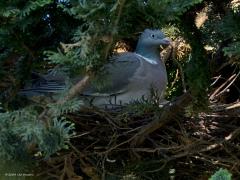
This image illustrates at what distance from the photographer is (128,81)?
1905 mm

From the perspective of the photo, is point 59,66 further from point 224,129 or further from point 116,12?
point 224,129

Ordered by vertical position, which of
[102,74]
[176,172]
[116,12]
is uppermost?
[116,12]

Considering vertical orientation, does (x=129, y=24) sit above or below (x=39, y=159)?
above

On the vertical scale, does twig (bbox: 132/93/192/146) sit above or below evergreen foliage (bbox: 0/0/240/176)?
below

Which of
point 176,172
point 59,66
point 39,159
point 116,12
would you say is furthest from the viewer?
point 176,172

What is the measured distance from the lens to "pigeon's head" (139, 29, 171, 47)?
6.81 feet

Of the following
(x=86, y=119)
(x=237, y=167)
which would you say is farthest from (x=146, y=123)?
(x=237, y=167)

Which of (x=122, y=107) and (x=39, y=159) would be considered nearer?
(x=39, y=159)

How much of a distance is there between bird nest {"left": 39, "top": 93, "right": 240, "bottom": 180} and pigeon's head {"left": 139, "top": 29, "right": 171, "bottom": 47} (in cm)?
49

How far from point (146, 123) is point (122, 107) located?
9 centimetres

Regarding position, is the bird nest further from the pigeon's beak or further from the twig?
the pigeon's beak

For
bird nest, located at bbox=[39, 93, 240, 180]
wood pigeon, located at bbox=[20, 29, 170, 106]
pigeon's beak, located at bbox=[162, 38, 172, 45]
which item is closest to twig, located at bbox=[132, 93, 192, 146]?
bird nest, located at bbox=[39, 93, 240, 180]

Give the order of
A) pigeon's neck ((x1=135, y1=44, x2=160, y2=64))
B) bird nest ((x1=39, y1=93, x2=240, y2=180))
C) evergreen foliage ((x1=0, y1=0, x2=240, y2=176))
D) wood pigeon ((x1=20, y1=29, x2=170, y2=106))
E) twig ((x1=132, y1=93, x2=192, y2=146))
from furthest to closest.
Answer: pigeon's neck ((x1=135, y1=44, x2=160, y2=64)) → wood pigeon ((x1=20, y1=29, x2=170, y2=106)) → bird nest ((x1=39, y1=93, x2=240, y2=180)) → twig ((x1=132, y1=93, x2=192, y2=146)) → evergreen foliage ((x1=0, y1=0, x2=240, y2=176))

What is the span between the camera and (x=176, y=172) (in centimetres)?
170
